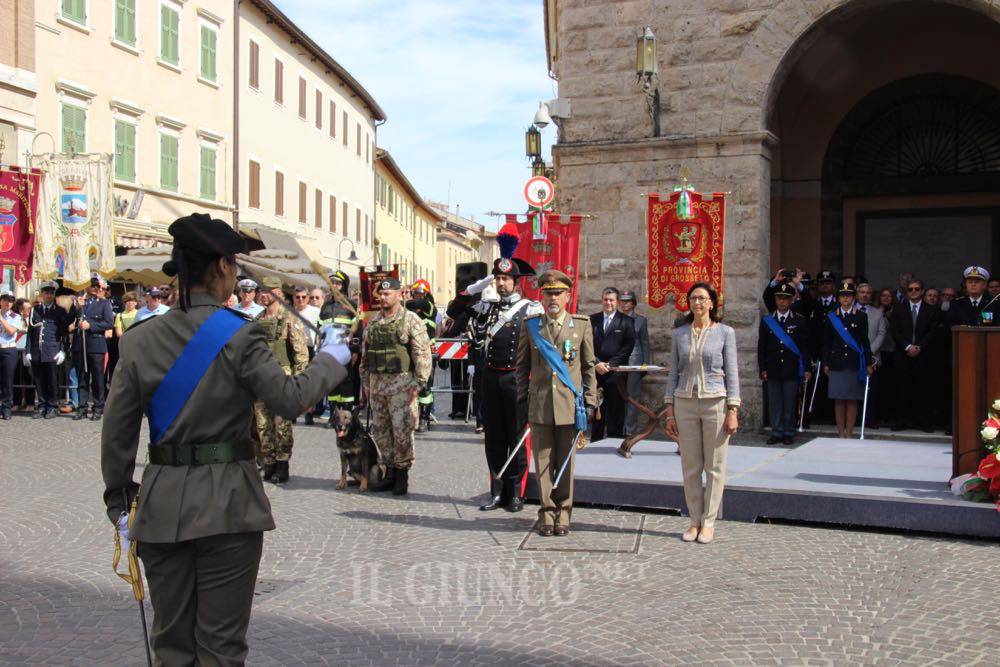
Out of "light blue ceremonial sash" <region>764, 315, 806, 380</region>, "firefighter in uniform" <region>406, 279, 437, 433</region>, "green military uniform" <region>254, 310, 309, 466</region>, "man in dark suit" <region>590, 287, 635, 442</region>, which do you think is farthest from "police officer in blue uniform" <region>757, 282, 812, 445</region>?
"green military uniform" <region>254, 310, 309, 466</region>

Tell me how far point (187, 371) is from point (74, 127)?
23757 millimetres

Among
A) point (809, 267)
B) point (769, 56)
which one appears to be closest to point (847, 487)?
point (769, 56)

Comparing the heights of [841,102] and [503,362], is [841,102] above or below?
above

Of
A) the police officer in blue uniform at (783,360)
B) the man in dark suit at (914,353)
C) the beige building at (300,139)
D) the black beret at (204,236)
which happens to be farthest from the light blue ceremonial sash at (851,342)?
the beige building at (300,139)

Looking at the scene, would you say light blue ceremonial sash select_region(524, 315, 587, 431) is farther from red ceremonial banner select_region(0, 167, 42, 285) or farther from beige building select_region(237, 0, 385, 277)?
beige building select_region(237, 0, 385, 277)

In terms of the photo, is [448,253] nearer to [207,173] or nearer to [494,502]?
[207,173]

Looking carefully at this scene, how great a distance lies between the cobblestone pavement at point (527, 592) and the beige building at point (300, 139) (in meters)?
24.6

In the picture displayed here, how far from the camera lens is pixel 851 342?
12.8m

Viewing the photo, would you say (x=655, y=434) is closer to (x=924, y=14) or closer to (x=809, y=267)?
(x=809, y=267)

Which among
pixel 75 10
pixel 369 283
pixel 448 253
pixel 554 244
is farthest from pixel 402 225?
pixel 369 283

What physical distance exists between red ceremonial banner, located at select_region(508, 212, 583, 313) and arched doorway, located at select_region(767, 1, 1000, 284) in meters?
4.85

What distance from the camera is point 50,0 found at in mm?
24219

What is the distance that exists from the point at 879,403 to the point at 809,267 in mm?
4524

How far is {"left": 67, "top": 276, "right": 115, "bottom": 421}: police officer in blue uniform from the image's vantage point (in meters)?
16.6
